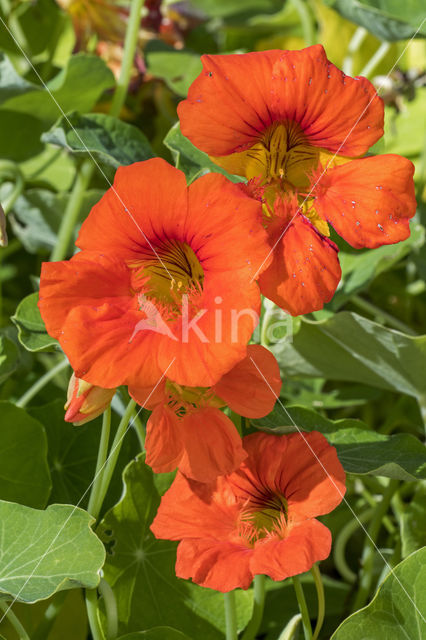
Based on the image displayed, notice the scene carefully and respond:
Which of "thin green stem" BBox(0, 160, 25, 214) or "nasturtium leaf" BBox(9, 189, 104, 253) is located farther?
"nasturtium leaf" BBox(9, 189, 104, 253)

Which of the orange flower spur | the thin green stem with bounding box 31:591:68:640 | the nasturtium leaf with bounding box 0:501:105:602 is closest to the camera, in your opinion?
the orange flower spur

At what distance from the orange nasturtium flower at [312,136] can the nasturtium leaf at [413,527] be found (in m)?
0.38

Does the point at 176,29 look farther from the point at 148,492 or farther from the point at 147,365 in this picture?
the point at 147,365

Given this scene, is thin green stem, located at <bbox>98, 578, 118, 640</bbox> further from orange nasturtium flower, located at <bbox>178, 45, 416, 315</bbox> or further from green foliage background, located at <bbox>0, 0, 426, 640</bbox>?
orange nasturtium flower, located at <bbox>178, 45, 416, 315</bbox>

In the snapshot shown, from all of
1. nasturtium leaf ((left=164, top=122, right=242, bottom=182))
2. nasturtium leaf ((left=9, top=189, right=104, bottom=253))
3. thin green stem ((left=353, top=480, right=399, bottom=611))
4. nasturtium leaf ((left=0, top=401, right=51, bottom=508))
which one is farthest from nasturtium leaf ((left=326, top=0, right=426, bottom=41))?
nasturtium leaf ((left=0, top=401, right=51, bottom=508))

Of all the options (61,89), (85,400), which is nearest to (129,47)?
(61,89)

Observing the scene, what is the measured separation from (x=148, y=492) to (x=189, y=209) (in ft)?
1.12

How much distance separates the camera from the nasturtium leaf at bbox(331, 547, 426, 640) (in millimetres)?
591

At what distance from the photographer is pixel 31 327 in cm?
78

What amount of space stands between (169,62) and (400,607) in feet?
3.01

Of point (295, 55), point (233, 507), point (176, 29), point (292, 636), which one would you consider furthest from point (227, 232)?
point (176, 29)

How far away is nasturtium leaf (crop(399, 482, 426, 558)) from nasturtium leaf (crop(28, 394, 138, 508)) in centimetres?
32

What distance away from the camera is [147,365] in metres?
0.48

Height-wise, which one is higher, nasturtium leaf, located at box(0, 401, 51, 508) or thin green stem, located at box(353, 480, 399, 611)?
nasturtium leaf, located at box(0, 401, 51, 508)
